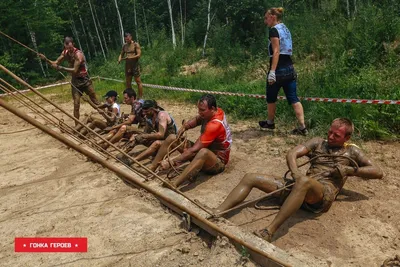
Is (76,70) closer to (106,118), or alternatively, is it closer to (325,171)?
(106,118)

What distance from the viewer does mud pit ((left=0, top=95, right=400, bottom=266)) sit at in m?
2.81

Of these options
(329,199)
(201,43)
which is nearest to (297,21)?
(201,43)

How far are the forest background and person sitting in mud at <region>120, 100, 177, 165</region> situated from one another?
7.16 feet

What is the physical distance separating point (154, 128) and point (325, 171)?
2621 millimetres

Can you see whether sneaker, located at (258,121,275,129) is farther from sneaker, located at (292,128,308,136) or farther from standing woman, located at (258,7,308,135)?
standing woman, located at (258,7,308,135)

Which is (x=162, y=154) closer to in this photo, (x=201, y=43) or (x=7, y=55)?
(x=201, y=43)

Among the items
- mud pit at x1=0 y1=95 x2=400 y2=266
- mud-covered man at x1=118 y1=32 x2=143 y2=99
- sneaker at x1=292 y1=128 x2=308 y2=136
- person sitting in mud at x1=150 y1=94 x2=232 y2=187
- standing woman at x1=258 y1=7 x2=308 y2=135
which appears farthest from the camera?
mud-covered man at x1=118 y1=32 x2=143 y2=99

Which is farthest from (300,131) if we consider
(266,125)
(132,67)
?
(132,67)

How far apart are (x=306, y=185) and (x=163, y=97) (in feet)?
24.1

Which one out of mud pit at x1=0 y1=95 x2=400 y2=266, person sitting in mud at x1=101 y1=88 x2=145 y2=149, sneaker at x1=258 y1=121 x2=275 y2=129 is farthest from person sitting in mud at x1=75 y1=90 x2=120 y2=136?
sneaker at x1=258 y1=121 x2=275 y2=129

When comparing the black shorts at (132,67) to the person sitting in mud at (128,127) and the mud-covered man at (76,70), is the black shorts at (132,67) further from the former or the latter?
the person sitting in mud at (128,127)

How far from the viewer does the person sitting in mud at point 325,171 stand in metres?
3.10

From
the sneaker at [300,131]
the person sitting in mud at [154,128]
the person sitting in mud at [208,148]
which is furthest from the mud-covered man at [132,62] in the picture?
the person sitting in mud at [208,148]

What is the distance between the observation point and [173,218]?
3.44m
